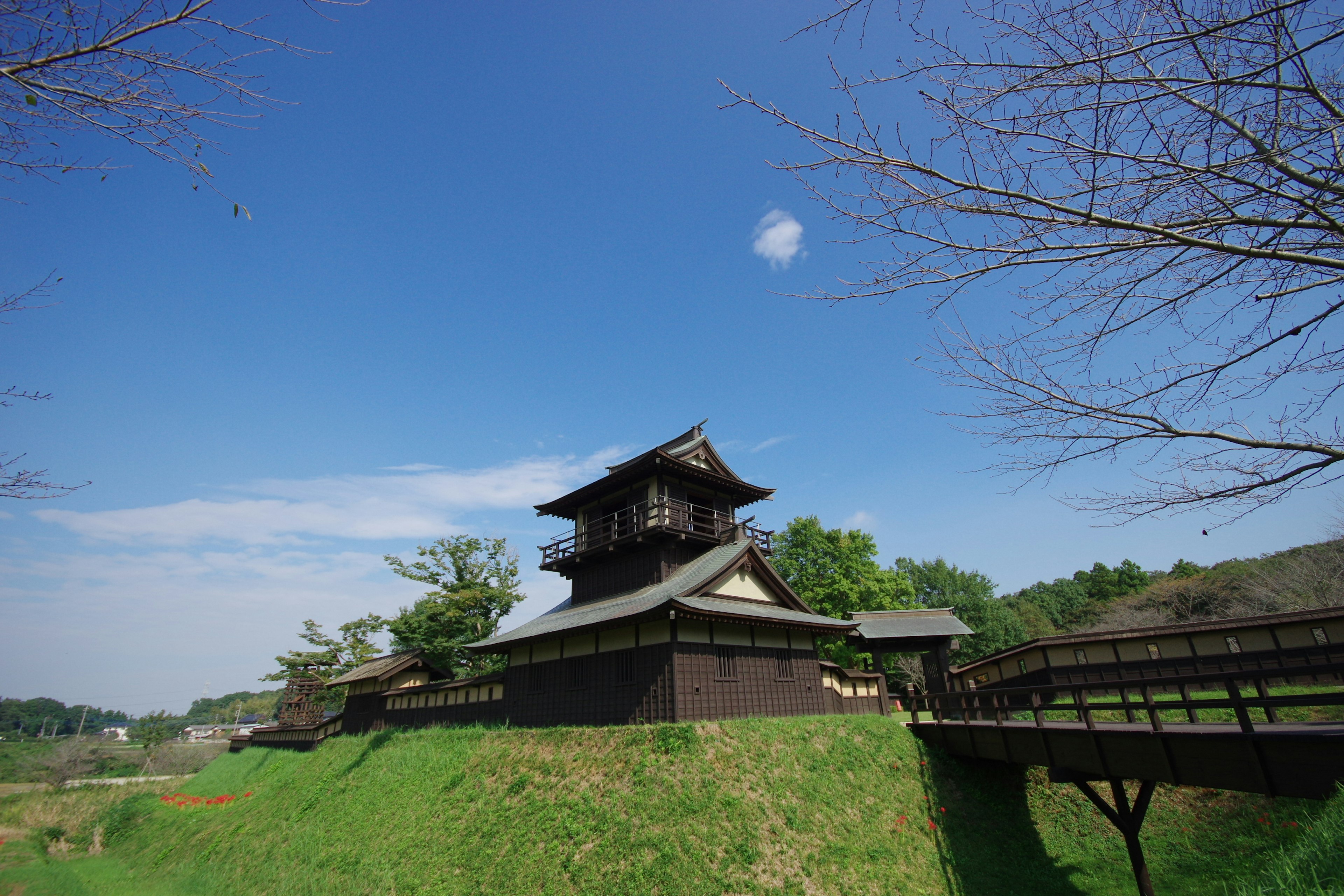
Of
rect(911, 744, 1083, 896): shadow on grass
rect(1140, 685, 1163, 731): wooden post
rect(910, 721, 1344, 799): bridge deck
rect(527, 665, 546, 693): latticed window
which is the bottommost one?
rect(911, 744, 1083, 896): shadow on grass

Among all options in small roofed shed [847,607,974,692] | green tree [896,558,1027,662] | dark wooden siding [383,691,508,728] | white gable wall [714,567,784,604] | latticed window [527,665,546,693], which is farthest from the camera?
green tree [896,558,1027,662]

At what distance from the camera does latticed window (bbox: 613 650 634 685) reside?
55.1 feet

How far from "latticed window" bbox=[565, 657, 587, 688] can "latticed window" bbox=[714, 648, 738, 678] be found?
4.68 metres

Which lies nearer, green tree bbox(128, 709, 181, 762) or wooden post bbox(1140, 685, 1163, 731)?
wooden post bbox(1140, 685, 1163, 731)

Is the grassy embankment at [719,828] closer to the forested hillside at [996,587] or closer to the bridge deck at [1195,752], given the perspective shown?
the bridge deck at [1195,752]

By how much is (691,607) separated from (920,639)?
50.4 feet

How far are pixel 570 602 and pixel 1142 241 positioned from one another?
22973 millimetres

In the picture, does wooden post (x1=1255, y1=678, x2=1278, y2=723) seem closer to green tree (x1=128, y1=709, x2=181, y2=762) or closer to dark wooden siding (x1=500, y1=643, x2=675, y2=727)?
dark wooden siding (x1=500, y1=643, x2=675, y2=727)

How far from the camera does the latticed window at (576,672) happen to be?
1841 centimetres

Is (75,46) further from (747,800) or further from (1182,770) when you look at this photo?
(1182,770)

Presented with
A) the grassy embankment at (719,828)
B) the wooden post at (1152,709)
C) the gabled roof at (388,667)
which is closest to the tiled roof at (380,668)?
the gabled roof at (388,667)

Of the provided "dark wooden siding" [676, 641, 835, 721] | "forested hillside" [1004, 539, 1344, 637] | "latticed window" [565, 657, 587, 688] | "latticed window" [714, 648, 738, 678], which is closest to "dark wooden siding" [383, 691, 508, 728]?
"latticed window" [565, 657, 587, 688]

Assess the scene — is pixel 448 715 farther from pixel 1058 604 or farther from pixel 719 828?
pixel 1058 604

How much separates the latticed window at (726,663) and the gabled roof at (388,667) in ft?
65.6
